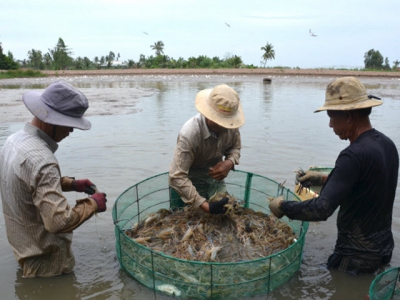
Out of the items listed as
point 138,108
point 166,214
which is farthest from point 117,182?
point 138,108

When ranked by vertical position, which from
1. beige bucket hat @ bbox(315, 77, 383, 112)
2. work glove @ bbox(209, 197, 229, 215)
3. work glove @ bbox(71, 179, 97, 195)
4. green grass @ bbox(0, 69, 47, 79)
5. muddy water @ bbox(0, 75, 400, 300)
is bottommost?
muddy water @ bbox(0, 75, 400, 300)

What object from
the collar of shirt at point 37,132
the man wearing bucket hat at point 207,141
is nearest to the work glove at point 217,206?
the man wearing bucket hat at point 207,141

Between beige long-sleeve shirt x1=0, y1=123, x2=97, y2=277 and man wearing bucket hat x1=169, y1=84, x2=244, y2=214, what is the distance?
40.6 inches

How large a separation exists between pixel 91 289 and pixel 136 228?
2.82ft

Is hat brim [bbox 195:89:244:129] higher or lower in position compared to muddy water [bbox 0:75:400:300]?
→ higher

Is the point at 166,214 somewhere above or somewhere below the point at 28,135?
below

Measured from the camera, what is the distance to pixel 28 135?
9.36 ft

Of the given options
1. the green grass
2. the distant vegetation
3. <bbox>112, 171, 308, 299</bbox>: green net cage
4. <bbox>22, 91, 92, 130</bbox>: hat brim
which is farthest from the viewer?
the distant vegetation

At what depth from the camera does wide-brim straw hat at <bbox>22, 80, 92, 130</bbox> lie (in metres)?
2.82

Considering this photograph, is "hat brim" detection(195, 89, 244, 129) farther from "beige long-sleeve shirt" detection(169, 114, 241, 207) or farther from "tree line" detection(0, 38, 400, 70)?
"tree line" detection(0, 38, 400, 70)

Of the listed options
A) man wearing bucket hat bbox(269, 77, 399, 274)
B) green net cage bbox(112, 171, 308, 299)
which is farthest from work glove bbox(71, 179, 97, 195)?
man wearing bucket hat bbox(269, 77, 399, 274)

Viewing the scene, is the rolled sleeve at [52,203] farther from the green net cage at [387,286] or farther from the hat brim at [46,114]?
the green net cage at [387,286]

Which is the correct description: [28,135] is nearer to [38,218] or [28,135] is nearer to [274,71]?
[38,218]

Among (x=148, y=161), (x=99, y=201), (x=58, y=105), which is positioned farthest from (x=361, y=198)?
(x=148, y=161)
